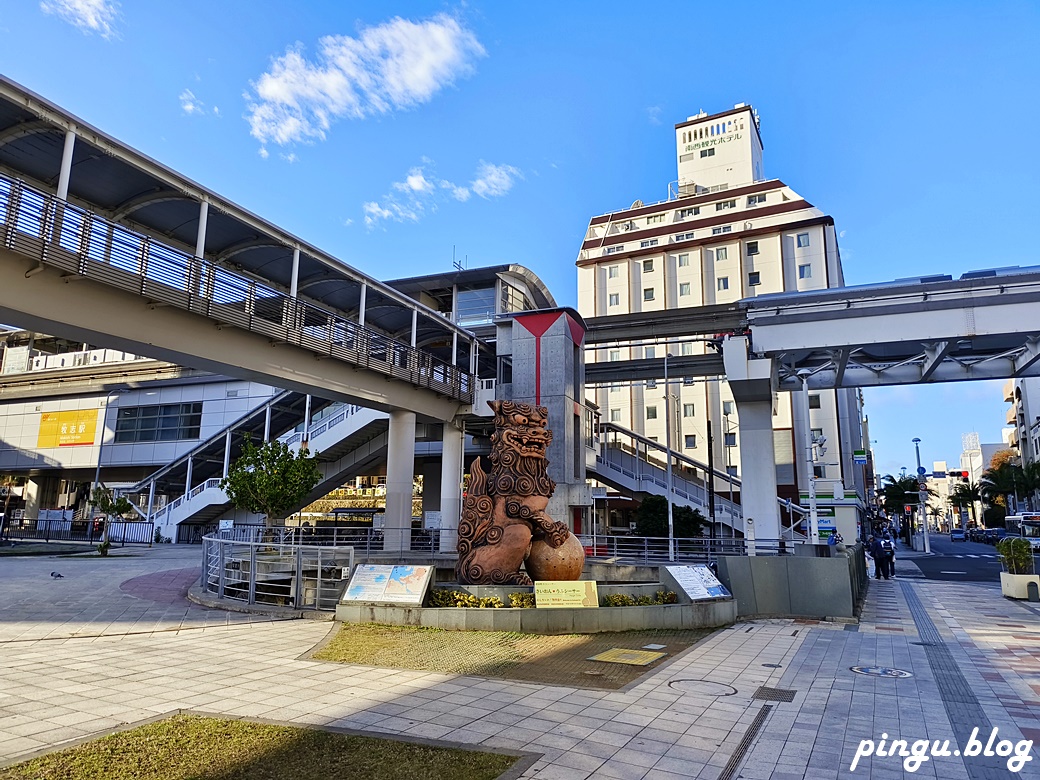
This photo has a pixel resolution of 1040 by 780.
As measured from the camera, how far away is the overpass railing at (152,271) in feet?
47.1

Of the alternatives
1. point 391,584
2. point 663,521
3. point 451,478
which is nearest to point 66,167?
point 391,584

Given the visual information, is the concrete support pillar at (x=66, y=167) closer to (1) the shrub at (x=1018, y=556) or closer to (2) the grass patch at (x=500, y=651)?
(2) the grass patch at (x=500, y=651)

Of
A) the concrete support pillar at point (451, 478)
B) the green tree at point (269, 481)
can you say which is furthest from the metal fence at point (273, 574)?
the concrete support pillar at point (451, 478)

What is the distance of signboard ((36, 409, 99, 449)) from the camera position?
162ft

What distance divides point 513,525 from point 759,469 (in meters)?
10.9

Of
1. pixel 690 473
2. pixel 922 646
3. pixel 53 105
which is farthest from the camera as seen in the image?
pixel 690 473

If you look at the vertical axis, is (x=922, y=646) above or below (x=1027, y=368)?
below

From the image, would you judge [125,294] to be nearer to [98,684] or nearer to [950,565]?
[98,684]

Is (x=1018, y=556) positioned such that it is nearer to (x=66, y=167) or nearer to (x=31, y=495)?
(x=66, y=167)

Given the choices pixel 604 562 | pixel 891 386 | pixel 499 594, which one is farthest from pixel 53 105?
pixel 891 386

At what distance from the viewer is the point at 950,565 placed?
35.3 metres

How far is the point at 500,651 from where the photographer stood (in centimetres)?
1111

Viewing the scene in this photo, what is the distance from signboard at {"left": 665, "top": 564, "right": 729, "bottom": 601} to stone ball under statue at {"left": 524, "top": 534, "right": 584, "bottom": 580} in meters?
2.21

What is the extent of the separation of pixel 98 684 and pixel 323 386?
16176mm
